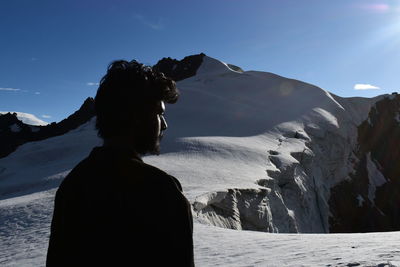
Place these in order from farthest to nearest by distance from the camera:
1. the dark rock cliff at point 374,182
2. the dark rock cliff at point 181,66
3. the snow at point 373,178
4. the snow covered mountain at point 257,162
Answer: the dark rock cliff at point 181,66 → the snow at point 373,178 → the dark rock cliff at point 374,182 → the snow covered mountain at point 257,162

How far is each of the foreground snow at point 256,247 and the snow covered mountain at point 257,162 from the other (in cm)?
8

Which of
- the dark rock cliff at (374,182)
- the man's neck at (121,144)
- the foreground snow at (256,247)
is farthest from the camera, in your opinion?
the dark rock cliff at (374,182)

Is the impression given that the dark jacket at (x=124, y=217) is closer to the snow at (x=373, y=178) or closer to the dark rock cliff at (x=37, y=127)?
the snow at (x=373, y=178)

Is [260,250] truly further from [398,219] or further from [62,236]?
[398,219]

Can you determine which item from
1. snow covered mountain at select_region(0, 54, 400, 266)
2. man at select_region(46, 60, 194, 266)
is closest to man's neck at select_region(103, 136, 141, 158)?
man at select_region(46, 60, 194, 266)

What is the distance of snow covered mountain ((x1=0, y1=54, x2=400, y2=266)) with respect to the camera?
1612 centimetres

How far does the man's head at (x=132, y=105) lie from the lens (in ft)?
6.94

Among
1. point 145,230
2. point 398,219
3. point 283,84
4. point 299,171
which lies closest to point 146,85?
point 145,230

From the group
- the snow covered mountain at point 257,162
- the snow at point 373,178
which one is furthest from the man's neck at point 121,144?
the snow at point 373,178

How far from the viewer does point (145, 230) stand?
1871 mm

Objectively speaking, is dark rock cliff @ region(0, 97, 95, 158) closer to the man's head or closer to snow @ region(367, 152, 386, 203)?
snow @ region(367, 152, 386, 203)

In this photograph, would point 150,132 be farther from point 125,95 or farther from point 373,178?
point 373,178

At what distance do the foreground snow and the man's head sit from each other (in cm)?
554

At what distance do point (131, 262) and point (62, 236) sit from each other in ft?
1.32
